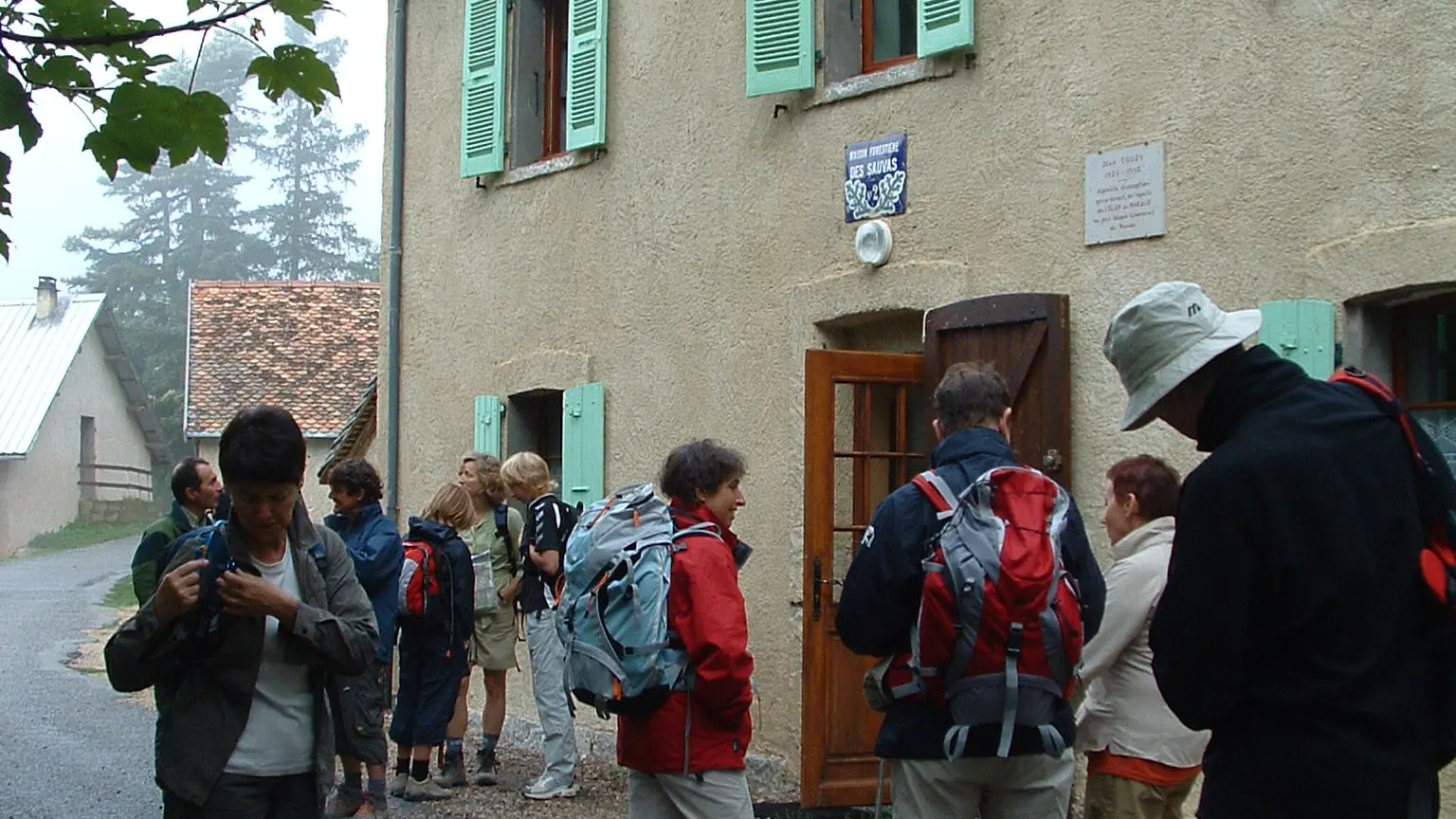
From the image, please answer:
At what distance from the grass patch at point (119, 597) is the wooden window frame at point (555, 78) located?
48.4ft

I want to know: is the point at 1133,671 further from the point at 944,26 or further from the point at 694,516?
the point at 944,26

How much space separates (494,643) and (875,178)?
10.4 feet

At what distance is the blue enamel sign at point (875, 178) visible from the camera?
842 cm

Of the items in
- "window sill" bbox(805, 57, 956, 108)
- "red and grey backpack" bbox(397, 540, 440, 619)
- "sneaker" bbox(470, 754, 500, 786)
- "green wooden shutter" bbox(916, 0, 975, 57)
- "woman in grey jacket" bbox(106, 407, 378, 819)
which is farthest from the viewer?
"sneaker" bbox(470, 754, 500, 786)

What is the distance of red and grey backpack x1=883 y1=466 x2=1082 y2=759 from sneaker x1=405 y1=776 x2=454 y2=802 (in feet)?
15.9

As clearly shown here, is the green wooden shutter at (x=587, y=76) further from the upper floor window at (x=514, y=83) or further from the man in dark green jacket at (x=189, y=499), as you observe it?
the man in dark green jacket at (x=189, y=499)

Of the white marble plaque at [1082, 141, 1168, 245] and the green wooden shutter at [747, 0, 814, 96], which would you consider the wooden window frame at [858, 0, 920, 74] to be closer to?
the green wooden shutter at [747, 0, 814, 96]

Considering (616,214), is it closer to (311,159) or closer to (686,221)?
(686,221)

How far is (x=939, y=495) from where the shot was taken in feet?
13.9

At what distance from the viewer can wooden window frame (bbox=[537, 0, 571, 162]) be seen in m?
11.7

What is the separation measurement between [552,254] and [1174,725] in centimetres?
722

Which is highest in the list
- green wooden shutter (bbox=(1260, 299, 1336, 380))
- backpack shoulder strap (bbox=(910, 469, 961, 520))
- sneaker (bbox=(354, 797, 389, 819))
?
green wooden shutter (bbox=(1260, 299, 1336, 380))

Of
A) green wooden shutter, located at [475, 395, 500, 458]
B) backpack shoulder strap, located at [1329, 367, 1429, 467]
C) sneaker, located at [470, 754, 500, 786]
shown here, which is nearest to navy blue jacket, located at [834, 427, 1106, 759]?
backpack shoulder strap, located at [1329, 367, 1429, 467]

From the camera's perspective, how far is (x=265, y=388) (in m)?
34.1
